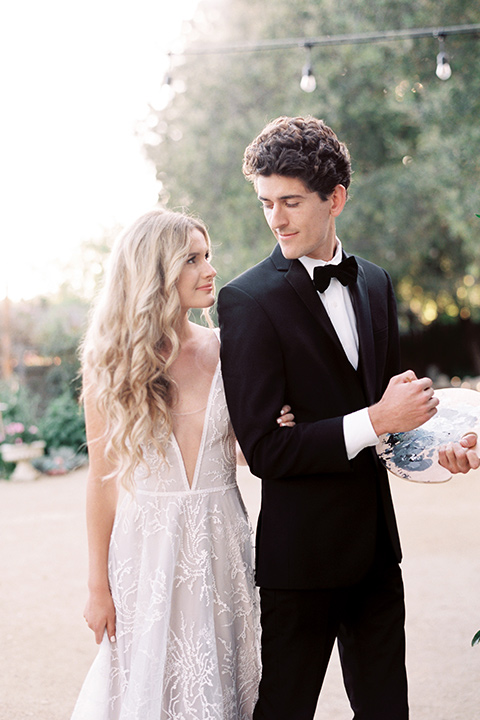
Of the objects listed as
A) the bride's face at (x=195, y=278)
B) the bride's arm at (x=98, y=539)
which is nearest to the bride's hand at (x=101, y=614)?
the bride's arm at (x=98, y=539)

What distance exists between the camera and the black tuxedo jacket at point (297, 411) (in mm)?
1887

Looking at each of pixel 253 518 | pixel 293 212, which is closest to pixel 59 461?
pixel 253 518

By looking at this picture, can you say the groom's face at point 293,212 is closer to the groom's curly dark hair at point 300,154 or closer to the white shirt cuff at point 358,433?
the groom's curly dark hair at point 300,154

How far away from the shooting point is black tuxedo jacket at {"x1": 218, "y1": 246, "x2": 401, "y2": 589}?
1887 mm

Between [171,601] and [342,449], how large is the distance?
679 millimetres

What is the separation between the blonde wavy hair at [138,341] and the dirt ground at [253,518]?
1.89 m

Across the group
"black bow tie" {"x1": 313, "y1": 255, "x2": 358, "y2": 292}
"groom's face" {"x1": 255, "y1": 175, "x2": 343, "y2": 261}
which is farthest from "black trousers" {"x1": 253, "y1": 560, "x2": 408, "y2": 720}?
"groom's face" {"x1": 255, "y1": 175, "x2": 343, "y2": 261}

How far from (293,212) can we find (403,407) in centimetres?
58

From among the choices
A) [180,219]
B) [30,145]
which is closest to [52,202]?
[30,145]

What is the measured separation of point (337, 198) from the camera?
205cm

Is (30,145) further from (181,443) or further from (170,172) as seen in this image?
(181,443)

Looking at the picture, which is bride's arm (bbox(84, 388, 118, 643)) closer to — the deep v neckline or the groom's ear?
the deep v neckline

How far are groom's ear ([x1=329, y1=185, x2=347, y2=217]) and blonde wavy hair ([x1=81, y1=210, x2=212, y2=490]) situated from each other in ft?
1.30

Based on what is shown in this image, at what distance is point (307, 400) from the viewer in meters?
1.95
